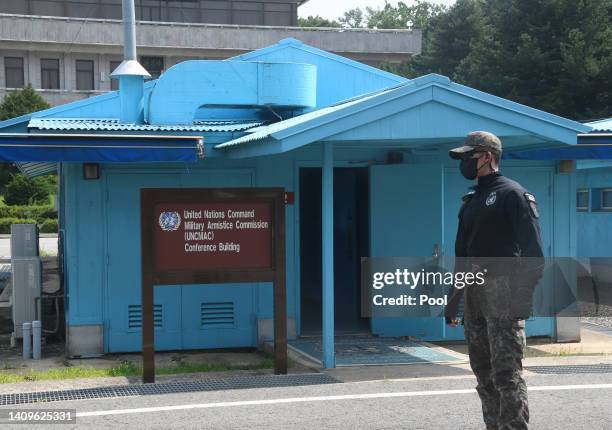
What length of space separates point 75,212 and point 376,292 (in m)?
4.32

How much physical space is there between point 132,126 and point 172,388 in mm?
3795

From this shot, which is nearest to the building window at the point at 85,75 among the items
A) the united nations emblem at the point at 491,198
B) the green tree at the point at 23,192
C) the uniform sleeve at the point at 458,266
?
the green tree at the point at 23,192

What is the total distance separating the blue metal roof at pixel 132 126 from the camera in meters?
9.88

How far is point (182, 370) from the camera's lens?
30.7ft

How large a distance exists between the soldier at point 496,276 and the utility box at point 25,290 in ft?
24.5

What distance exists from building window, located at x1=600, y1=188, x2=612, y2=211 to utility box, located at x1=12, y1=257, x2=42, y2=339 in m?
11.8

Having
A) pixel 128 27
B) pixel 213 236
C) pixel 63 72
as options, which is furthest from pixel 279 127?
pixel 63 72

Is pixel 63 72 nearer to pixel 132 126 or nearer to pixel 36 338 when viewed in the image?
pixel 132 126

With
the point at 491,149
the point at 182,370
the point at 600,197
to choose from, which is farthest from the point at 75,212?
the point at 600,197

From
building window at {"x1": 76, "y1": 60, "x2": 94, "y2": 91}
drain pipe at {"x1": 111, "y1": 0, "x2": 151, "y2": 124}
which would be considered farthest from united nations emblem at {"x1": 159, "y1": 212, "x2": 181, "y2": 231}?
building window at {"x1": 76, "y1": 60, "x2": 94, "y2": 91}

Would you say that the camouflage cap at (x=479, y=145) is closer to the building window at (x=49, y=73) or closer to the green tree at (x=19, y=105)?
the green tree at (x=19, y=105)

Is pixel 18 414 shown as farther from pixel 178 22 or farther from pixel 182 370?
pixel 178 22

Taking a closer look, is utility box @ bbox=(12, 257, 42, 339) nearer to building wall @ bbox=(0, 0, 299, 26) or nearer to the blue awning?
the blue awning

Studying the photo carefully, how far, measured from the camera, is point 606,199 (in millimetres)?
17531
